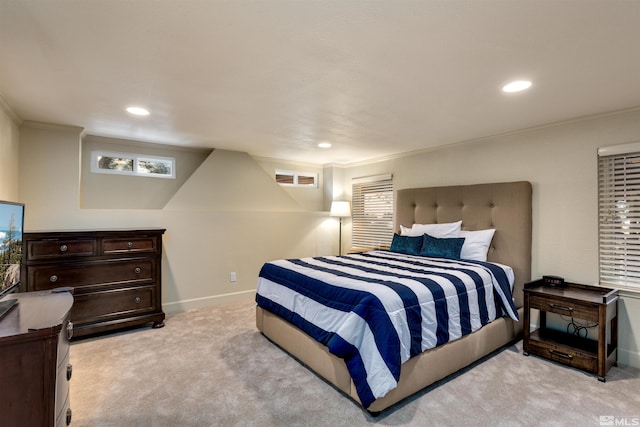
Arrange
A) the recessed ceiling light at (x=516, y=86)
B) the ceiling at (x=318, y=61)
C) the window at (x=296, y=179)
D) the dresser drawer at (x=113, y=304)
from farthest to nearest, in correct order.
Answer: the window at (x=296, y=179) → the dresser drawer at (x=113, y=304) → the recessed ceiling light at (x=516, y=86) → the ceiling at (x=318, y=61)

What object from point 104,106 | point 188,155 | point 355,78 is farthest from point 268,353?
point 188,155

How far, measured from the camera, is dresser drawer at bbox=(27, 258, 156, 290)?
2.90m

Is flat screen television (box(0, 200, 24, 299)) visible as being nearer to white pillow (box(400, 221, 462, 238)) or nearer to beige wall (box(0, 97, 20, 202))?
beige wall (box(0, 97, 20, 202))

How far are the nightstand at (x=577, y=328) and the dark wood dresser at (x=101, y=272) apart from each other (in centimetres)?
390

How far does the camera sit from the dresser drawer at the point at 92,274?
2.90m

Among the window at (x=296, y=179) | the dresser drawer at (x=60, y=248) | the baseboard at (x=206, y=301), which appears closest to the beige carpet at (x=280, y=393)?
the dresser drawer at (x=60, y=248)

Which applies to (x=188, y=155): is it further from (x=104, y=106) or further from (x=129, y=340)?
(x=129, y=340)

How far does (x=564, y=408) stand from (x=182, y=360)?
2936 millimetres

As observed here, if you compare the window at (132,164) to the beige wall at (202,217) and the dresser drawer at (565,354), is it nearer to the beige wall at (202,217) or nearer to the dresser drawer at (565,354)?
the beige wall at (202,217)

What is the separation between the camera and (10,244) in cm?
162

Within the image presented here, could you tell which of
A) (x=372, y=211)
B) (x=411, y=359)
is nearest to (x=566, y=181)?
(x=411, y=359)

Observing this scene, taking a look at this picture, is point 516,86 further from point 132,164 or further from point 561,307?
point 132,164

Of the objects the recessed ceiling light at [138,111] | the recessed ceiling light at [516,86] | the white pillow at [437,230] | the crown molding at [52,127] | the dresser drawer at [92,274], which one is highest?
the recessed ceiling light at [516,86]

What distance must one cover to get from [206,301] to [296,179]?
266 cm
